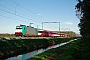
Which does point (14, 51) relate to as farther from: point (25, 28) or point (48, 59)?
point (25, 28)

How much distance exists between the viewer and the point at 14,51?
123 ft

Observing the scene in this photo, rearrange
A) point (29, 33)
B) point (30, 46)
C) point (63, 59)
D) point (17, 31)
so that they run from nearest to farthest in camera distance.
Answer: point (63, 59), point (30, 46), point (17, 31), point (29, 33)

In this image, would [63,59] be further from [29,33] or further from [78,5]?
[29,33]

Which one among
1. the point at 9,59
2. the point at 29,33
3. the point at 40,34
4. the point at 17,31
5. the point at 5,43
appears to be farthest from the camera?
the point at 40,34

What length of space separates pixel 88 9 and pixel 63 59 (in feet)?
23.6

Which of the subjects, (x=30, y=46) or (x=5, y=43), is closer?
(x=5, y=43)

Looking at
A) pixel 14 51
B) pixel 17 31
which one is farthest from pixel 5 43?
pixel 17 31

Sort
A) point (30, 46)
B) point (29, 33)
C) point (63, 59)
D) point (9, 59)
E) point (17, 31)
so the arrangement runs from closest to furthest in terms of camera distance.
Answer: point (63, 59) < point (9, 59) < point (30, 46) < point (17, 31) < point (29, 33)

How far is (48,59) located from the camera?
953 inches

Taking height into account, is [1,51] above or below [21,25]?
below

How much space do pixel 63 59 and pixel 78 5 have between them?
10494mm

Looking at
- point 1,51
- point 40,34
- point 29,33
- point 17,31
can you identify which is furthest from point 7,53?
point 40,34

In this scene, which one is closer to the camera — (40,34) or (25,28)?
(25,28)

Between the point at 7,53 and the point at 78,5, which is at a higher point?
the point at 78,5
